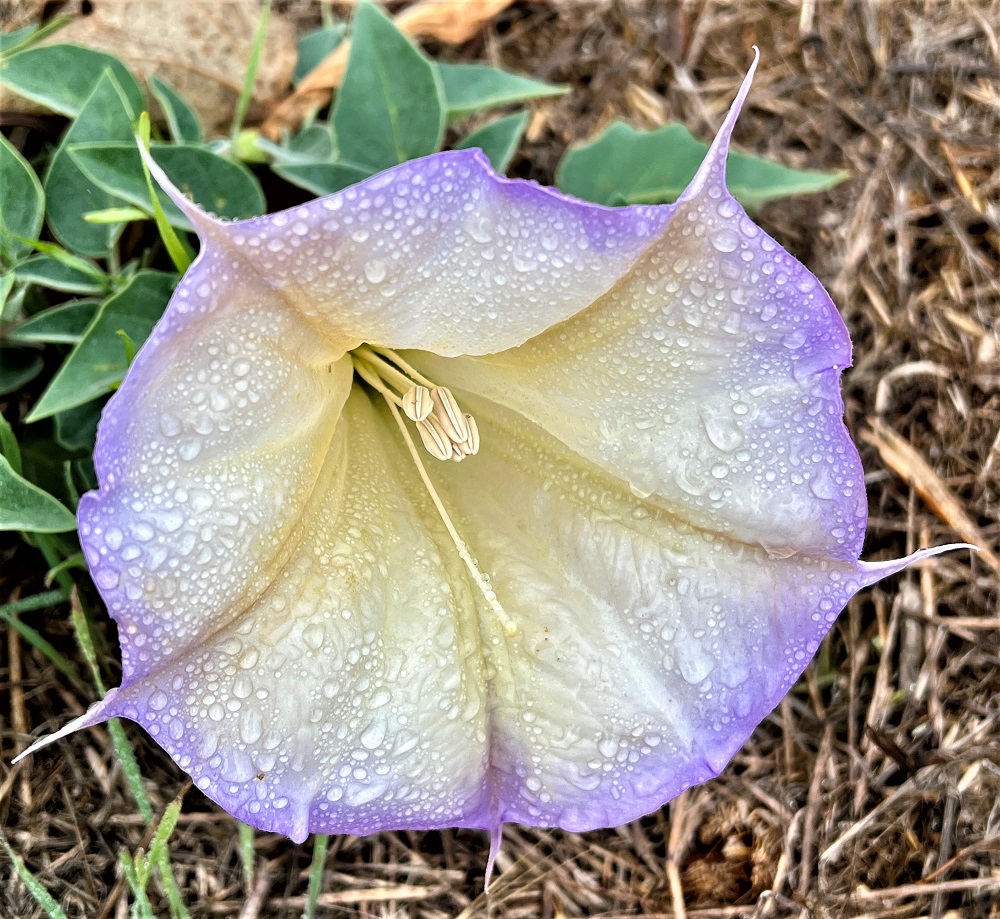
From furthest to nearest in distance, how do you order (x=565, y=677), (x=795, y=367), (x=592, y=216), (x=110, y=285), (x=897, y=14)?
(x=897, y=14), (x=110, y=285), (x=565, y=677), (x=795, y=367), (x=592, y=216)

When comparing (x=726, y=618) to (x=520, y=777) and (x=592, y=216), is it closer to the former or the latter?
(x=520, y=777)

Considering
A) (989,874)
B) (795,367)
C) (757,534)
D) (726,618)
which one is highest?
(795,367)

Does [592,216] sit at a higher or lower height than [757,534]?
higher

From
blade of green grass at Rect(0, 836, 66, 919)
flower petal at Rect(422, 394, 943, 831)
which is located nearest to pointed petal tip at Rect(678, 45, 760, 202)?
flower petal at Rect(422, 394, 943, 831)

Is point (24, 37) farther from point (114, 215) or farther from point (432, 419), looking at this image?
point (432, 419)

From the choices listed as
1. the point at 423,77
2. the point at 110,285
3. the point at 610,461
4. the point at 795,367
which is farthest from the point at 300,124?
the point at 795,367

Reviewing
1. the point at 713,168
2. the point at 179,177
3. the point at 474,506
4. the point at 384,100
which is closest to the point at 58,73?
the point at 179,177

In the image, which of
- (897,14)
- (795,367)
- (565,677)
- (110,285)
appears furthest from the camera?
(897,14)
